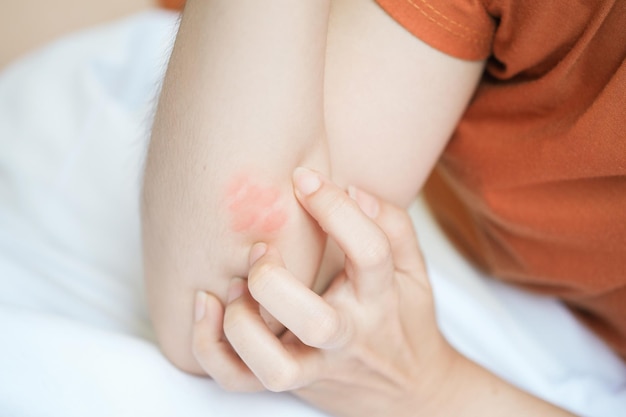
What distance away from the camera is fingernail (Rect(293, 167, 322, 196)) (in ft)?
1.64

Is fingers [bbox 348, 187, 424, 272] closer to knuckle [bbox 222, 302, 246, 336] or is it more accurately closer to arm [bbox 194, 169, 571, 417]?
arm [bbox 194, 169, 571, 417]

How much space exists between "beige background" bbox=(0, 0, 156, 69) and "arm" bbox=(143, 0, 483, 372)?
1111 mm

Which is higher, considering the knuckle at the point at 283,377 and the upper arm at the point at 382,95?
the upper arm at the point at 382,95

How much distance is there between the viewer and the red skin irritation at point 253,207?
500mm

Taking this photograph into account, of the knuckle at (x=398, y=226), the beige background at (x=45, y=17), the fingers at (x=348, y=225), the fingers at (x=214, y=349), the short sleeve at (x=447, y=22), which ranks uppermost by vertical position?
the short sleeve at (x=447, y=22)

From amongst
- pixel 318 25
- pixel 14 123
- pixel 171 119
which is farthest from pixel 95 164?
pixel 318 25

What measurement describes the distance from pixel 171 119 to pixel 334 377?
26 cm

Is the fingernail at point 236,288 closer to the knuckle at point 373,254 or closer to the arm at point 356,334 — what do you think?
the arm at point 356,334

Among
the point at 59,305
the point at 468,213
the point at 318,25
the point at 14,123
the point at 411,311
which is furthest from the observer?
the point at 14,123

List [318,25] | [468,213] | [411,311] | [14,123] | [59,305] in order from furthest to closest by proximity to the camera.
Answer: [14,123]
[468,213]
[59,305]
[411,311]
[318,25]

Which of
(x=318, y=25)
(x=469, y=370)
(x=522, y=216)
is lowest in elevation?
(x=469, y=370)

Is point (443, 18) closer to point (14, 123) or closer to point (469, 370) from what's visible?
point (469, 370)

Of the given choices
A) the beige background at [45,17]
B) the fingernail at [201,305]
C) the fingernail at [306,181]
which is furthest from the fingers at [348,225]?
the beige background at [45,17]

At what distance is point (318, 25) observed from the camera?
473 millimetres
